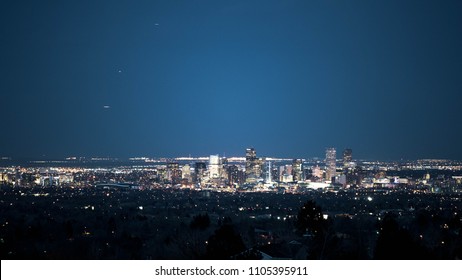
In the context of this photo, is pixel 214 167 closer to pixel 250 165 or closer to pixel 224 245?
pixel 250 165

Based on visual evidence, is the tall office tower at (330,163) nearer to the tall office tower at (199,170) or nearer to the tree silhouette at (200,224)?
the tall office tower at (199,170)

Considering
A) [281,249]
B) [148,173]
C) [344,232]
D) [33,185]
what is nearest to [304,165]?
[148,173]

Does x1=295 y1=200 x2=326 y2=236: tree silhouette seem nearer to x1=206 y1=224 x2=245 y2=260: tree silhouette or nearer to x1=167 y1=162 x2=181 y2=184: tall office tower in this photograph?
x1=206 y1=224 x2=245 y2=260: tree silhouette

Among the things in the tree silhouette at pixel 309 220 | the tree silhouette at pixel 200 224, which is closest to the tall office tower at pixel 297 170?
the tree silhouette at pixel 200 224

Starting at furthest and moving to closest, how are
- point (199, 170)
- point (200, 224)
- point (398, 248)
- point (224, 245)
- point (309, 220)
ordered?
point (199, 170) → point (200, 224) → point (309, 220) → point (224, 245) → point (398, 248)

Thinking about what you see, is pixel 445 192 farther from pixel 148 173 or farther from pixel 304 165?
pixel 148 173

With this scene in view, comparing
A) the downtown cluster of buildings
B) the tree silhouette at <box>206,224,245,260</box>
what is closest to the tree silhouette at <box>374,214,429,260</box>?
the tree silhouette at <box>206,224,245,260</box>

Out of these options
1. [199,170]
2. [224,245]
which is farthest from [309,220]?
[199,170]
